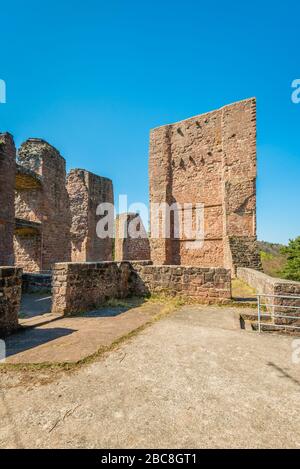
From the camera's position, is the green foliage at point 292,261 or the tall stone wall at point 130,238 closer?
the green foliage at point 292,261

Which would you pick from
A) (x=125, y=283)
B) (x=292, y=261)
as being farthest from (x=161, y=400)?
(x=292, y=261)

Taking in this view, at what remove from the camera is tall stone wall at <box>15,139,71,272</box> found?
14258 millimetres

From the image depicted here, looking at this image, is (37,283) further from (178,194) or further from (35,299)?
(178,194)

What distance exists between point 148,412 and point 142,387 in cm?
45

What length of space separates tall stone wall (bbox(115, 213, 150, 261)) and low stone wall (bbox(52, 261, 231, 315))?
11.0 m

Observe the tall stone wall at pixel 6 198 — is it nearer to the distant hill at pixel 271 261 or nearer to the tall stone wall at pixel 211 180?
the tall stone wall at pixel 211 180

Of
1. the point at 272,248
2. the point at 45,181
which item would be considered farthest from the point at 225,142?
the point at 272,248

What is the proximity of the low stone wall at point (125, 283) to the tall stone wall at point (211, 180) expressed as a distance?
4.61m

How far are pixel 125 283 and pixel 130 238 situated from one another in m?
11.7

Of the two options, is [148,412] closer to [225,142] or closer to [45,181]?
[225,142]

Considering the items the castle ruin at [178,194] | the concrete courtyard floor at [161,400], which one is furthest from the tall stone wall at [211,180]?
the concrete courtyard floor at [161,400]

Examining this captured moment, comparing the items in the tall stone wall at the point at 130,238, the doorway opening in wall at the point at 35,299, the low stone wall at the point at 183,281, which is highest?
the tall stone wall at the point at 130,238

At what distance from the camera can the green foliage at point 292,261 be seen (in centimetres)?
1784

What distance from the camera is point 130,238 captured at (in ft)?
65.7
